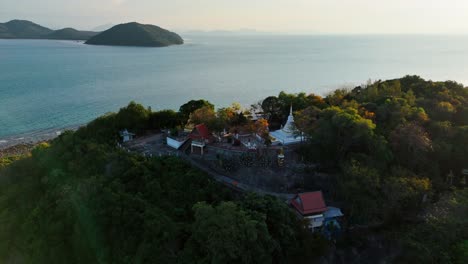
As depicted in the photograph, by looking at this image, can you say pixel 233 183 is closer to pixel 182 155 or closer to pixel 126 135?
pixel 182 155

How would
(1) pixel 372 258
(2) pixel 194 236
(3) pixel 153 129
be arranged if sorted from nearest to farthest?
(2) pixel 194 236 → (1) pixel 372 258 → (3) pixel 153 129

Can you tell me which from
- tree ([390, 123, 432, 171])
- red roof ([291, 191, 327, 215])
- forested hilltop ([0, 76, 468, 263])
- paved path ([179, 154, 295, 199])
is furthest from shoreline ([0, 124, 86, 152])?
tree ([390, 123, 432, 171])

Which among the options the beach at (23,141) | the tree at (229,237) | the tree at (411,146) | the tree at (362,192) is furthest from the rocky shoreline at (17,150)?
the tree at (411,146)

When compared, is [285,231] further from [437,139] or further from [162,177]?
[437,139]

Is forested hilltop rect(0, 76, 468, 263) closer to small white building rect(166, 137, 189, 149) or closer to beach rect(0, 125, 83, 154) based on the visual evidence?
small white building rect(166, 137, 189, 149)

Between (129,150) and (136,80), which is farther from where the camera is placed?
(136,80)

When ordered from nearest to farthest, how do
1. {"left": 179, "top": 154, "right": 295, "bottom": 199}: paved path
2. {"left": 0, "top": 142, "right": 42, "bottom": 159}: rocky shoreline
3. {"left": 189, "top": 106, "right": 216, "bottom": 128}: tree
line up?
{"left": 179, "top": 154, "right": 295, "bottom": 199}: paved path
{"left": 189, "top": 106, "right": 216, "bottom": 128}: tree
{"left": 0, "top": 142, "right": 42, "bottom": 159}: rocky shoreline

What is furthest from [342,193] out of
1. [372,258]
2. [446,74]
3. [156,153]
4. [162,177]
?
[446,74]
